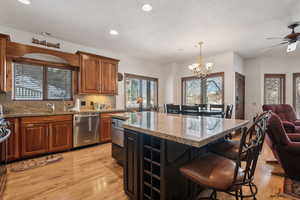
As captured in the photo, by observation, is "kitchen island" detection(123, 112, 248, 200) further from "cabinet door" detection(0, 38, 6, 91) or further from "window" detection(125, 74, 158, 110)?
"window" detection(125, 74, 158, 110)

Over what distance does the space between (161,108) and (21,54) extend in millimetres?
4832

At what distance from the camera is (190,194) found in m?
1.63

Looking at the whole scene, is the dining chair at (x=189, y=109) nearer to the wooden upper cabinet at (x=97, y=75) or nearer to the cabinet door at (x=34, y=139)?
the wooden upper cabinet at (x=97, y=75)

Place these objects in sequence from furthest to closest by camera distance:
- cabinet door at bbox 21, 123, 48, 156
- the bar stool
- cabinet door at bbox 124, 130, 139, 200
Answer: cabinet door at bbox 21, 123, 48, 156 < cabinet door at bbox 124, 130, 139, 200 < the bar stool

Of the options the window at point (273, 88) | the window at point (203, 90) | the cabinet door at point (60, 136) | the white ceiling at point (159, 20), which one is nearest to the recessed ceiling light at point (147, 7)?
the white ceiling at point (159, 20)

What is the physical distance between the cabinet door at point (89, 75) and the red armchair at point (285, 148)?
12.5ft

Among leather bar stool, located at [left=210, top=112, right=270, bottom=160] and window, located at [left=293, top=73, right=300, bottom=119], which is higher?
window, located at [left=293, top=73, right=300, bottom=119]

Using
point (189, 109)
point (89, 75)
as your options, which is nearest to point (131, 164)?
point (189, 109)

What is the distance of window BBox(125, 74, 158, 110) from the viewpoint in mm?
5426

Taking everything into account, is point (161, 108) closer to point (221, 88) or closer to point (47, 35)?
point (221, 88)

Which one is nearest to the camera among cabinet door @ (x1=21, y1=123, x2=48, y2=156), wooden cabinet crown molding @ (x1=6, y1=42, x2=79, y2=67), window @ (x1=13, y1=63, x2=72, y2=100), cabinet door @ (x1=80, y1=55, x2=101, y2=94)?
cabinet door @ (x1=21, y1=123, x2=48, y2=156)

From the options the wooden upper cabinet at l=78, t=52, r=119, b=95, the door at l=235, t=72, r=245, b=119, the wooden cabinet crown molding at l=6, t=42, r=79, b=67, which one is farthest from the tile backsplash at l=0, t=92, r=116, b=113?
the door at l=235, t=72, r=245, b=119

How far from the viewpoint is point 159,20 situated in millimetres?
2871

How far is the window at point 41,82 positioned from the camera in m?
3.33
